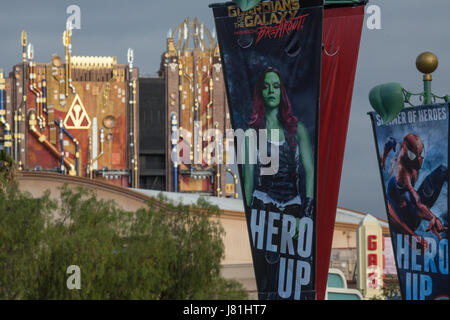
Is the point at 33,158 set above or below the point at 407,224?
above

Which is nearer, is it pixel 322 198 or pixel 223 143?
pixel 322 198

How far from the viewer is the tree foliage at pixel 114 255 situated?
3303 centimetres

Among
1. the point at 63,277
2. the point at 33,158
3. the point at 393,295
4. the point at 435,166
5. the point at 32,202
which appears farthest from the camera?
the point at 33,158

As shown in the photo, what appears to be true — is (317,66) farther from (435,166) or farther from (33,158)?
(33,158)

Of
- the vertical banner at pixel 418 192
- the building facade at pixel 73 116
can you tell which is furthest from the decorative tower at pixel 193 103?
the vertical banner at pixel 418 192

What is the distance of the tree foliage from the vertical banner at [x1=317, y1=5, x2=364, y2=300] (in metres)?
3.81

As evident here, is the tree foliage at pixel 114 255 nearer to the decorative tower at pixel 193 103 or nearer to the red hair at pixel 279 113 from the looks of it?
the red hair at pixel 279 113

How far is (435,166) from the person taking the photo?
43.3 m

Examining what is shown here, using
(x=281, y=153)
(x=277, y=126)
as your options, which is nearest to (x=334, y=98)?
(x=277, y=126)

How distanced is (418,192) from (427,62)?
5953 mm

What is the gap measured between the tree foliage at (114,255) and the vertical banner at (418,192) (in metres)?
11.4

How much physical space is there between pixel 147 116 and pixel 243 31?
166ft

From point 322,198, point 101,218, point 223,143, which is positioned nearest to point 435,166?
point 322,198

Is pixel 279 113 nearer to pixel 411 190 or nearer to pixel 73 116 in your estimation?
pixel 411 190
